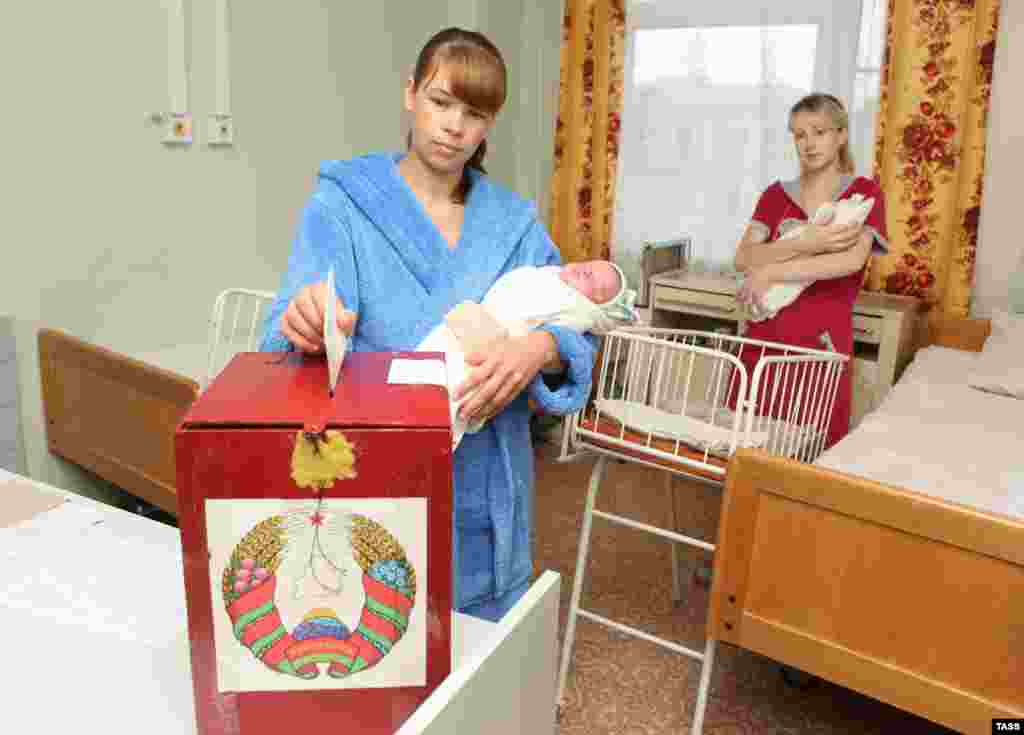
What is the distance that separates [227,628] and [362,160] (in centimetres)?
69

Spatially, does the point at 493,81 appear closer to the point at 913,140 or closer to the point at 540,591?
the point at 540,591

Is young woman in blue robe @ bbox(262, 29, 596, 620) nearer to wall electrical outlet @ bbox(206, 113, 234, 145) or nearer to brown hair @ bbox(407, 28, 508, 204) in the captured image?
brown hair @ bbox(407, 28, 508, 204)

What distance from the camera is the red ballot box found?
66 centimetres

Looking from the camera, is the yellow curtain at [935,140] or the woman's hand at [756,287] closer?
the woman's hand at [756,287]

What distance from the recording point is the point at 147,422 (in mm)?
1936

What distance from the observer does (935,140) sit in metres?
3.28

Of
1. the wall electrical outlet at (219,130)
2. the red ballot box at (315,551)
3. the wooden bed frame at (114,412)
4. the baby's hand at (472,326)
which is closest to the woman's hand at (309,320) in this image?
the red ballot box at (315,551)

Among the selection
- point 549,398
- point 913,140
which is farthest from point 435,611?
point 913,140

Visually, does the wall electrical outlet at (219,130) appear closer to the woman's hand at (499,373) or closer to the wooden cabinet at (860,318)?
the wooden cabinet at (860,318)

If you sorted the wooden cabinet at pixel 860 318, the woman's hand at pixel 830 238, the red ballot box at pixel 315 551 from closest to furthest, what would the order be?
the red ballot box at pixel 315 551 < the woman's hand at pixel 830 238 < the wooden cabinet at pixel 860 318

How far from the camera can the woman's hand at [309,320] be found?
85 centimetres

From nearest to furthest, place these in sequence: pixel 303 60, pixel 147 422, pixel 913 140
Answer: pixel 147 422, pixel 303 60, pixel 913 140

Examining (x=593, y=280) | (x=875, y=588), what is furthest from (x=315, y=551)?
(x=875, y=588)

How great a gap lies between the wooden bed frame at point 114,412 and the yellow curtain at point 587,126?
259 centimetres
